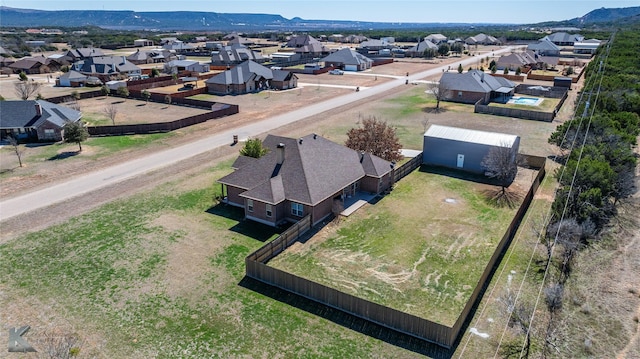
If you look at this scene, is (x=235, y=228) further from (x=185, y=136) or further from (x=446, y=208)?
(x=185, y=136)

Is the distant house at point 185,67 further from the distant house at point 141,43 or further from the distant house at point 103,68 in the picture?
the distant house at point 141,43

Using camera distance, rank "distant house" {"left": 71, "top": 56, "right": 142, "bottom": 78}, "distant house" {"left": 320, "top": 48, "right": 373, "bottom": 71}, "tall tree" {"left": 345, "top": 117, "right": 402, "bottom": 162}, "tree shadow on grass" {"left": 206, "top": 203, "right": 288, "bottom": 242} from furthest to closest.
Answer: "distant house" {"left": 320, "top": 48, "right": 373, "bottom": 71} < "distant house" {"left": 71, "top": 56, "right": 142, "bottom": 78} < "tall tree" {"left": 345, "top": 117, "right": 402, "bottom": 162} < "tree shadow on grass" {"left": 206, "top": 203, "right": 288, "bottom": 242}


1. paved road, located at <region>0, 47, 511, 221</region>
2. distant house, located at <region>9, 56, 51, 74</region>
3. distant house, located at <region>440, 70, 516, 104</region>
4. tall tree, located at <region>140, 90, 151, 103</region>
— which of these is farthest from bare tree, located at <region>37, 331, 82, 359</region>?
distant house, located at <region>9, 56, 51, 74</region>

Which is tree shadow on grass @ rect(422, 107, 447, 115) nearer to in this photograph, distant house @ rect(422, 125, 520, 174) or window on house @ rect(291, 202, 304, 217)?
distant house @ rect(422, 125, 520, 174)

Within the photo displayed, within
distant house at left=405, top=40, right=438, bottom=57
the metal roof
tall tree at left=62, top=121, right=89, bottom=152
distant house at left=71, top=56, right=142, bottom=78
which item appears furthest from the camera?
distant house at left=405, top=40, right=438, bottom=57

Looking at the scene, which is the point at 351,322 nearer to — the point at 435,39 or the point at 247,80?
the point at 247,80

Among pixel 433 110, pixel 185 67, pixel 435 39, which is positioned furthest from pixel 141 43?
pixel 433 110

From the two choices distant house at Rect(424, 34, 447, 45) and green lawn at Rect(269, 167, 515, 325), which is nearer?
green lawn at Rect(269, 167, 515, 325)
